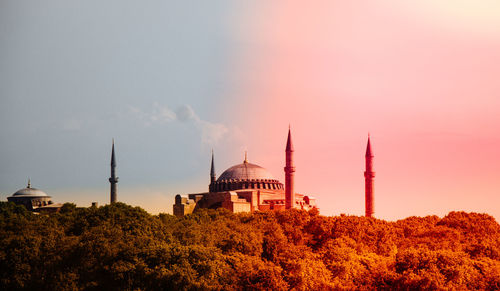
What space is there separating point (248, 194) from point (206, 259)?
49116 mm

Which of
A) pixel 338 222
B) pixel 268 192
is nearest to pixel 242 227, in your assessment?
pixel 338 222

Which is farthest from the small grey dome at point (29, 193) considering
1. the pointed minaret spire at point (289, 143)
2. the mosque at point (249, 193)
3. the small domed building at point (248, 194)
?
the pointed minaret spire at point (289, 143)

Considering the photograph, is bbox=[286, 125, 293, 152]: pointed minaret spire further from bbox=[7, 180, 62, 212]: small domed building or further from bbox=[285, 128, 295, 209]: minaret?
bbox=[7, 180, 62, 212]: small domed building

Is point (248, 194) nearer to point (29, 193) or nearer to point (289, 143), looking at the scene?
point (289, 143)

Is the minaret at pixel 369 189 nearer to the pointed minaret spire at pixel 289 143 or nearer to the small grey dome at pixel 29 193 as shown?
the pointed minaret spire at pixel 289 143

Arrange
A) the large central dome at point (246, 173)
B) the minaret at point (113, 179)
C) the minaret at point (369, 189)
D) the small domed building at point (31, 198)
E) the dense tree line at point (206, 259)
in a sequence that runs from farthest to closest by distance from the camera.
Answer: the small domed building at point (31, 198) < the large central dome at point (246, 173) < the minaret at point (113, 179) < the minaret at point (369, 189) < the dense tree line at point (206, 259)

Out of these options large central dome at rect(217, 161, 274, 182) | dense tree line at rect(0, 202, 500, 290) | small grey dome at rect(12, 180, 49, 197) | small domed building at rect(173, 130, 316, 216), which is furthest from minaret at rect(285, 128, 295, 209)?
small grey dome at rect(12, 180, 49, 197)

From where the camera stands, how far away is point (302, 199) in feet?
299

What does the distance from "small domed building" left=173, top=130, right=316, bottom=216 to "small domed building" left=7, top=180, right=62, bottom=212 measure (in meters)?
22.9

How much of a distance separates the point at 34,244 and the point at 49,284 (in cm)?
372

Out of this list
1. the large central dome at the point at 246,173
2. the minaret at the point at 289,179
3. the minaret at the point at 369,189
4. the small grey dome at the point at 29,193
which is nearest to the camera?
the minaret at the point at 289,179

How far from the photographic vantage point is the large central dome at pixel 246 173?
9599cm

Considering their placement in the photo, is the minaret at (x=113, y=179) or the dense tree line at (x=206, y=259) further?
the minaret at (x=113, y=179)

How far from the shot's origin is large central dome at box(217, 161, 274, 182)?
96.0 m
